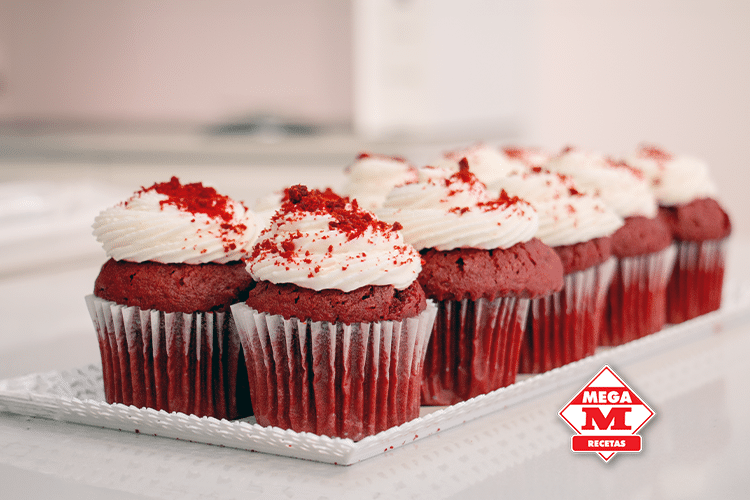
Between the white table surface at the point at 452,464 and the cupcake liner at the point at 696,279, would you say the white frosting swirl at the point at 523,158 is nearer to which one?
the cupcake liner at the point at 696,279

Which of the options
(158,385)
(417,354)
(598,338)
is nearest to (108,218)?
(158,385)

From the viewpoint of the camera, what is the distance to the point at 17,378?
1864mm

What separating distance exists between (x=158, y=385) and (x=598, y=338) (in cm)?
130

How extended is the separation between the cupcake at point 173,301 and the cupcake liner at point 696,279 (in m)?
1.53

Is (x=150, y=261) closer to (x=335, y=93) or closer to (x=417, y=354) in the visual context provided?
(x=417, y=354)

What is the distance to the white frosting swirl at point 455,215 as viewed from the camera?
188 cm

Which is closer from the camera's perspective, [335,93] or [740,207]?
[740,207]

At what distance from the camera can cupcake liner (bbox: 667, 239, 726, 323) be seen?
2.74 metres

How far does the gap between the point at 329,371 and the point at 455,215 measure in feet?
1.54

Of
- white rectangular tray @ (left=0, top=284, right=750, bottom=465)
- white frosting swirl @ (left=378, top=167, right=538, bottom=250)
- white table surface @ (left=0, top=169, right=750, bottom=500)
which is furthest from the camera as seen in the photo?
white frosting swirl @ (left=378, top=167, right=538, bottom=250)

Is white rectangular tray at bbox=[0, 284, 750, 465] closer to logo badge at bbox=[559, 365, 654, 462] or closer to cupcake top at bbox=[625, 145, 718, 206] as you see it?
logo badge at bbox=[559, 365, 654, 462]

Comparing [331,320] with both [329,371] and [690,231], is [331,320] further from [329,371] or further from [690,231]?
[690,231]

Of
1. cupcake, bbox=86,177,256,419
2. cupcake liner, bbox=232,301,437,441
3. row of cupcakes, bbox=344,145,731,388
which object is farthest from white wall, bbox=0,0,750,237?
cupcake liner, bbox=232,301,437,441

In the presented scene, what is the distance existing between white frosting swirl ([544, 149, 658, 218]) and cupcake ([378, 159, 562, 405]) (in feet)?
1.66
